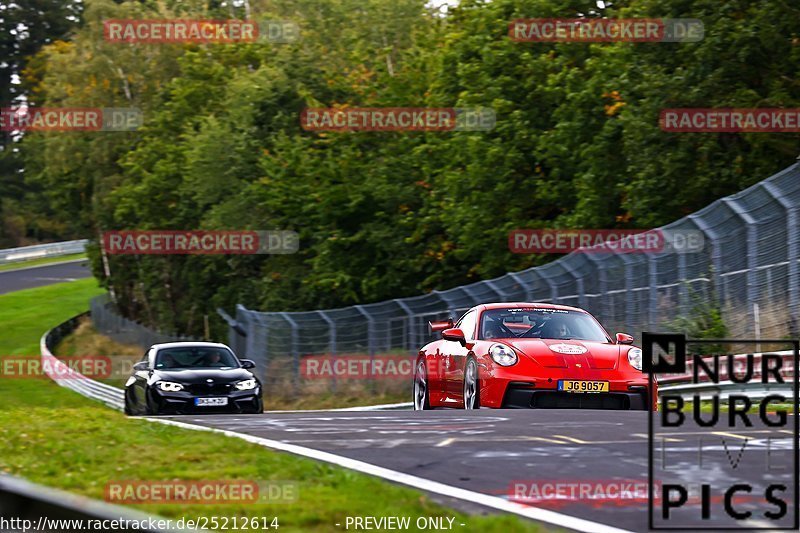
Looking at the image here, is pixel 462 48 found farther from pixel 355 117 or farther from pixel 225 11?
pixel 225 11

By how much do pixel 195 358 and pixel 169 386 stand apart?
52.9 inches

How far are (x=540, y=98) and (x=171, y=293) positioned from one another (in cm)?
2788

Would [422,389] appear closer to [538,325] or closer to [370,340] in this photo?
[538,325]

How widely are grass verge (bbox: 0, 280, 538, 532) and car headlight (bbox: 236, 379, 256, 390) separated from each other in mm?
4498

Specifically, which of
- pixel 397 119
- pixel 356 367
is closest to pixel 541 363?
pixel 356 367

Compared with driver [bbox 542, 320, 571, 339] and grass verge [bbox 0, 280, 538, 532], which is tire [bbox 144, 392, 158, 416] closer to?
grass verge [bbox 0, 280, 538, 532]

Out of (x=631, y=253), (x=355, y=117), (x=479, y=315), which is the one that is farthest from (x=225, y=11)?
(x=479, y=315)

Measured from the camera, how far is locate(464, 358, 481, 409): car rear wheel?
1490cm

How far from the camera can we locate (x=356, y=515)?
695 cm

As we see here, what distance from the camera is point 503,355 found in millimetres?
14469

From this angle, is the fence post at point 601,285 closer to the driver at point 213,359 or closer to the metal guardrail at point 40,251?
the driver at point 213,359

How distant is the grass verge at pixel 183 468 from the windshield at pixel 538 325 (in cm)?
444

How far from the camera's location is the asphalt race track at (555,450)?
24.8 feet

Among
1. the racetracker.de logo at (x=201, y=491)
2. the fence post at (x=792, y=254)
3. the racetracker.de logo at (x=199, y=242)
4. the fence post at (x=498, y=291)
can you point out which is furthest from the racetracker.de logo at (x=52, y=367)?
the racetracker.de logo at (x=201, y=491)
